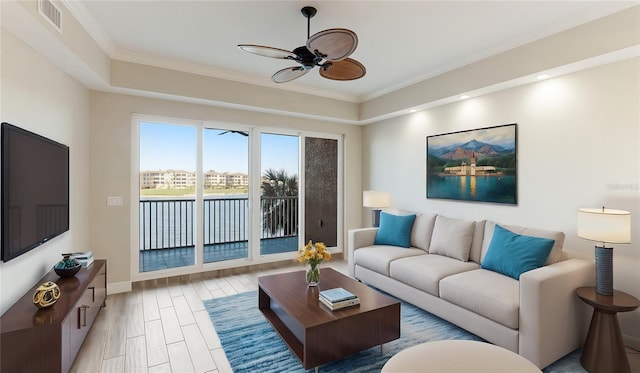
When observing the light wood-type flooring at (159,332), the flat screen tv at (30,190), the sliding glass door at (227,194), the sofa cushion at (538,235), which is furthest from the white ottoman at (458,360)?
the sliding glass door at (227,194)

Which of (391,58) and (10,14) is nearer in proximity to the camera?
(10,14)

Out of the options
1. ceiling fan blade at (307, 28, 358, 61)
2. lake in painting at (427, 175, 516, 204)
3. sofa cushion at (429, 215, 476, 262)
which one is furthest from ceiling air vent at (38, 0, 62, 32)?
lake in painting at (427, 175, 516, 204)

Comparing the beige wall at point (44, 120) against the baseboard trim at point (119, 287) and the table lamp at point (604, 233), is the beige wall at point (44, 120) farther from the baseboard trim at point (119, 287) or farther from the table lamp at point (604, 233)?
the table lamp at point (604, 233)

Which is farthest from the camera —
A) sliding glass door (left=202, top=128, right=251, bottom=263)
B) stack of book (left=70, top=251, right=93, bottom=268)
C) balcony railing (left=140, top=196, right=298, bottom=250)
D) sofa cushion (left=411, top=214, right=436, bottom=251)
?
balcony railing (left=140, top=196, right=298, bottom=250)

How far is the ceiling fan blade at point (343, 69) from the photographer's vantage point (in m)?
2.63

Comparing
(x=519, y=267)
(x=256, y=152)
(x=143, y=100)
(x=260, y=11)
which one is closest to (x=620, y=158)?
(x=519, y=267)

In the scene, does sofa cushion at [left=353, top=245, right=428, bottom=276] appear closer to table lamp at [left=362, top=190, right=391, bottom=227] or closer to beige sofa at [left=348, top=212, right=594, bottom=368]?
beige sofa at [left=348, top=212, right=594, bottom=368]

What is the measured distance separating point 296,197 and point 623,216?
399 centimetres

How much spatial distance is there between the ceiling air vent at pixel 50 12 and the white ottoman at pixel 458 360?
313 centimetres

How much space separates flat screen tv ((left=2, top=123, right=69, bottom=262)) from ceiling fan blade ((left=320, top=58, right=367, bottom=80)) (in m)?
2.32

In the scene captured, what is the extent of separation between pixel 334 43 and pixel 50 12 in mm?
2031

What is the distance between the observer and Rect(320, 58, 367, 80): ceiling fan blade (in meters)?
2.63

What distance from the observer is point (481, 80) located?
3453 millimetres

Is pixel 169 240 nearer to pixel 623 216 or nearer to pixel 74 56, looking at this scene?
pixel 74 56
